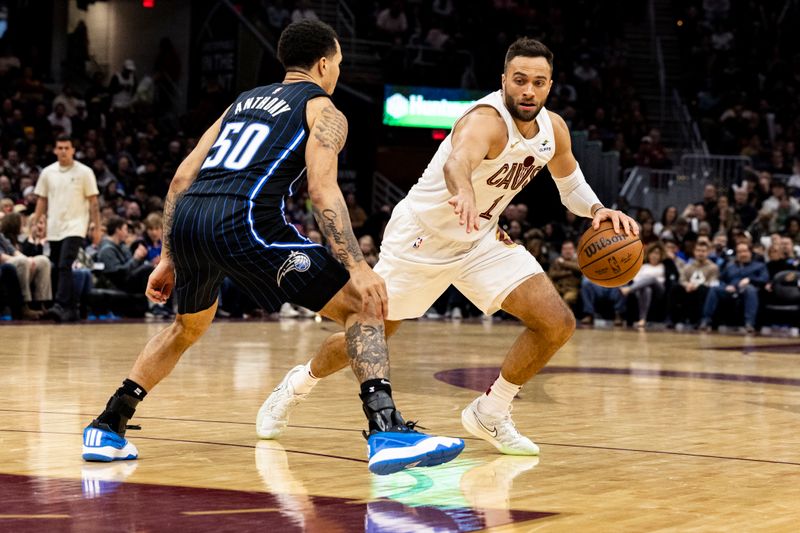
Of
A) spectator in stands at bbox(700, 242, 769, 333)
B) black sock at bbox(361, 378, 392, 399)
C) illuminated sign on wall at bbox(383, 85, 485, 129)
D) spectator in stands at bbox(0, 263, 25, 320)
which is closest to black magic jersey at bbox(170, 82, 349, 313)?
black sock at bbox(361, 378, 392, 399)

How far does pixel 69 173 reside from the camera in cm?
1304

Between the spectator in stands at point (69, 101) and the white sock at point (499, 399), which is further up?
the spectator in stands at point (69, 101)

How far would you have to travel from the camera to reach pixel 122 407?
200 inches

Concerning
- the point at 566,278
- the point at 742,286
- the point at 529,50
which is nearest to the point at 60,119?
the point at 566,278

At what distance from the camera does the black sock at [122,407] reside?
5027mm

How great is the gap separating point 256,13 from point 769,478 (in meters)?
20.6

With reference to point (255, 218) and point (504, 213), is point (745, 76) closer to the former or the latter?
point (504, 213)

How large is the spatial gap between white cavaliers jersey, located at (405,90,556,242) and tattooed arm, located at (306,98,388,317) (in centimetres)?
104

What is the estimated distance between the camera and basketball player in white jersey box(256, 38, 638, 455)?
5559 millimetres

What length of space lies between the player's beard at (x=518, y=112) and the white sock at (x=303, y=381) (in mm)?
1500

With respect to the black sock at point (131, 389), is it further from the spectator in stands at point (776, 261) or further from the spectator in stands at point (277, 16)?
the spectator in stands at point (277, 16)

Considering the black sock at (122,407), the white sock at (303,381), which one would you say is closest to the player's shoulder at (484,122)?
the white sock at (303,381)

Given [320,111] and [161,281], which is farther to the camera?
[161,281]

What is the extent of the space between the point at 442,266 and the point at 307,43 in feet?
4.35
